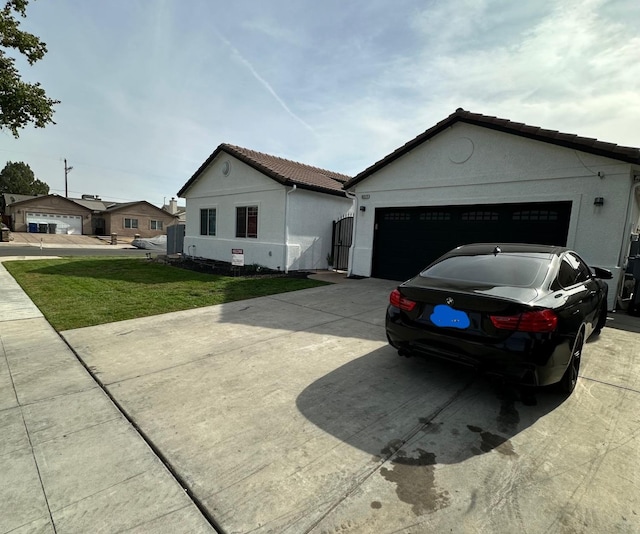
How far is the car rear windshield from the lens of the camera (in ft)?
11.2

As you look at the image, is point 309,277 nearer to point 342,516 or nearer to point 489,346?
point 489,346

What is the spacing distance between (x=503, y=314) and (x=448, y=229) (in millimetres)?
7266

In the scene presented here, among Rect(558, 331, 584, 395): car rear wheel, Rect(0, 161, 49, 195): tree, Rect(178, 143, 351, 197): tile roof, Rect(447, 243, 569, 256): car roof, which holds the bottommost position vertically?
Rect(558, 331, 584, 395): car rear wheel

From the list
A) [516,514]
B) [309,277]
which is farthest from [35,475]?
[309,277]

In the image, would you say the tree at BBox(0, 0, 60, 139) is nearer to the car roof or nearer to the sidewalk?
the sidewalk

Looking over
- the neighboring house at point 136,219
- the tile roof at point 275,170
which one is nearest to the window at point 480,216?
the tile roof at point 275,170

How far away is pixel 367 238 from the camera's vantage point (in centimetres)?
1157

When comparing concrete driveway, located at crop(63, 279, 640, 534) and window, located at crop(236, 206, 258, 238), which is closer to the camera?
concrete driveway, located at crop(63, 279, 640, 534)

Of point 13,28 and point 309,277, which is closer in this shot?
point 13,28

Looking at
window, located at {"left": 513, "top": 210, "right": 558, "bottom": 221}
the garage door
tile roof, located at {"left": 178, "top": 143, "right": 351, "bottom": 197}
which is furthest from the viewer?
tile roof, located at {"left": 178, "top": 143, "right": 351, "bottom": 197}

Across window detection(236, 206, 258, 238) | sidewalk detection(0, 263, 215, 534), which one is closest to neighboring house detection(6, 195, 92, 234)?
window detection(236, 206, 258, 238)

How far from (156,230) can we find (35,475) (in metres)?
49.5

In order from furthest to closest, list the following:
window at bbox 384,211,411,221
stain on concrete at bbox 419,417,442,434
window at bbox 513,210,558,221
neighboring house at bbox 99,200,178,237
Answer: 1. neighboring house at bbox 99,200,178,237
2. window at bbox 384,211,411,221
3. window at bbox 513,210,558,221
4. stain on concrete at bbox 419,417,442,434

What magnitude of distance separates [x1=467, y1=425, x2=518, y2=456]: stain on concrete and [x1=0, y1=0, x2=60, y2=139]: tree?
15183 millimetres
